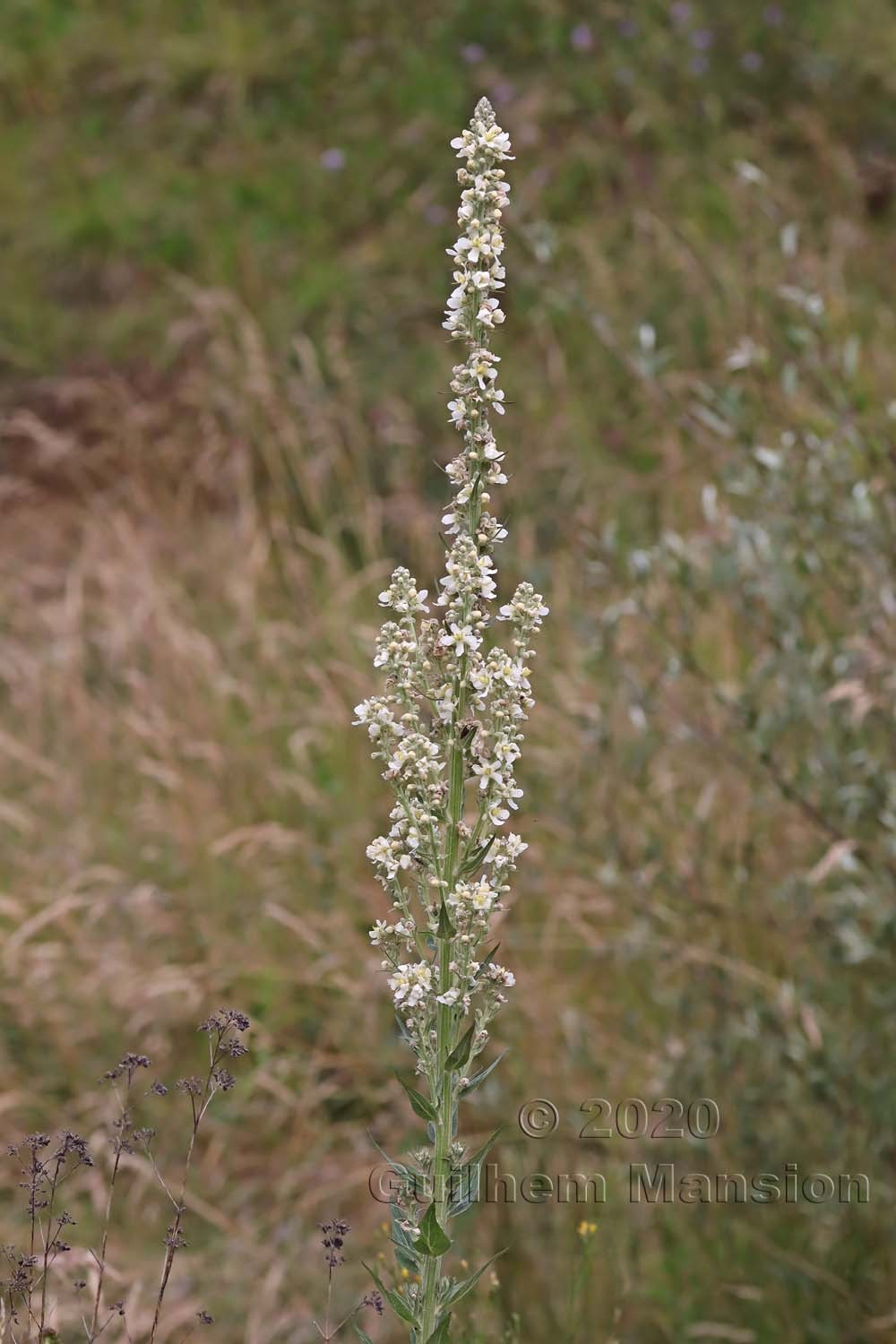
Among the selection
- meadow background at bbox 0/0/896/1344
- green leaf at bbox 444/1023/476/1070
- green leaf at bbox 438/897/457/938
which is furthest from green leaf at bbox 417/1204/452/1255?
meadow background at bbox 0/0/896/1344

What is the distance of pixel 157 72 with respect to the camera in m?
8.60

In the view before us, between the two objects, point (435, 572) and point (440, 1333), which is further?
point (435, 572)

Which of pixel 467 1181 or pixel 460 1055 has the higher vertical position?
pixel 460 1055

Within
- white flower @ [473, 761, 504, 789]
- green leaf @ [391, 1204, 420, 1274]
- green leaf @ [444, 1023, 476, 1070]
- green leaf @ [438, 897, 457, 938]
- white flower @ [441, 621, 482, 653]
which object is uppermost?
white flower @ [441, 621, 482, 653]

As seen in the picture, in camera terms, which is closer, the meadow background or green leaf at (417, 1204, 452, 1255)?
green leaf at (417, 1204, 452, 1255)

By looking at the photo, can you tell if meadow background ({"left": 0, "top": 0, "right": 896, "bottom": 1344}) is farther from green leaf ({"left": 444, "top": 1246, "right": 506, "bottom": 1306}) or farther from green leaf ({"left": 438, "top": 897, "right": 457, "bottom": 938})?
green leaf ({"left": 444, "top": 1246, "right": 506, "bottom": 1306})

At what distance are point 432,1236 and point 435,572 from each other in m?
4.12

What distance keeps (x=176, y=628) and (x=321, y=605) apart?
0.81 metres

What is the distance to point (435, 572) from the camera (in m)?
5.59

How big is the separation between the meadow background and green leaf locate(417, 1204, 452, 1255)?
0.60m

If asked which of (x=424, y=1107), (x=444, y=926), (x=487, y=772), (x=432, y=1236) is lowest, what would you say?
(x=432, y=1236)

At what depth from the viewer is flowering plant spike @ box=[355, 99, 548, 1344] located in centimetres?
159

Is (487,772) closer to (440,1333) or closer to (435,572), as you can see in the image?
(440,1333)

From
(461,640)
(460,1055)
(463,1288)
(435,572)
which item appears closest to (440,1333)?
(463,1288)
